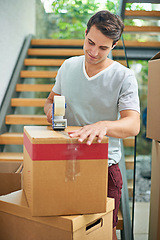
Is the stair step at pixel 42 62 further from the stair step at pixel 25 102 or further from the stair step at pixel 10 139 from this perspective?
the stair step at pixel 10 139

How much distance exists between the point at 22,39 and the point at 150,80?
273 centimetres

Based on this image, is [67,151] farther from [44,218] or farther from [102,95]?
[102,95]

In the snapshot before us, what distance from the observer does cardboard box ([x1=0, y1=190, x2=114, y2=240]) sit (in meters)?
1.26

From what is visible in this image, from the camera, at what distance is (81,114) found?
1.57 meters

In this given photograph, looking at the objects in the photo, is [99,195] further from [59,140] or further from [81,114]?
[81,114]

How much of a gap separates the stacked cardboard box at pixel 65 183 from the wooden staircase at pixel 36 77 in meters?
0.98

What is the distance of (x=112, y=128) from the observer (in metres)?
1.35

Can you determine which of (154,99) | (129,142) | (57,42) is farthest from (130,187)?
(57,42)

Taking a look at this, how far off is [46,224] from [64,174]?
225 millimetres

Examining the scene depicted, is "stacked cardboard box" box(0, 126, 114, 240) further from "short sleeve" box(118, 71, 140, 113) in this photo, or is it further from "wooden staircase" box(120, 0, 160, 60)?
"wooden staircase" box(120, 0, 160, 60)

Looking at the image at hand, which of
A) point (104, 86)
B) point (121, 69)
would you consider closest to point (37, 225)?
point (104, 86)

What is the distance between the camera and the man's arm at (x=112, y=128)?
4.06 feet

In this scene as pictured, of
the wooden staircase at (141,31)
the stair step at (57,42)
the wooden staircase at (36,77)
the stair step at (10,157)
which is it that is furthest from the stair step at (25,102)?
the wooden staircase at (141,31)

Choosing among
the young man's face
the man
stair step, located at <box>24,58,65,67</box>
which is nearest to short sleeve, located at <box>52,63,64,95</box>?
the man
